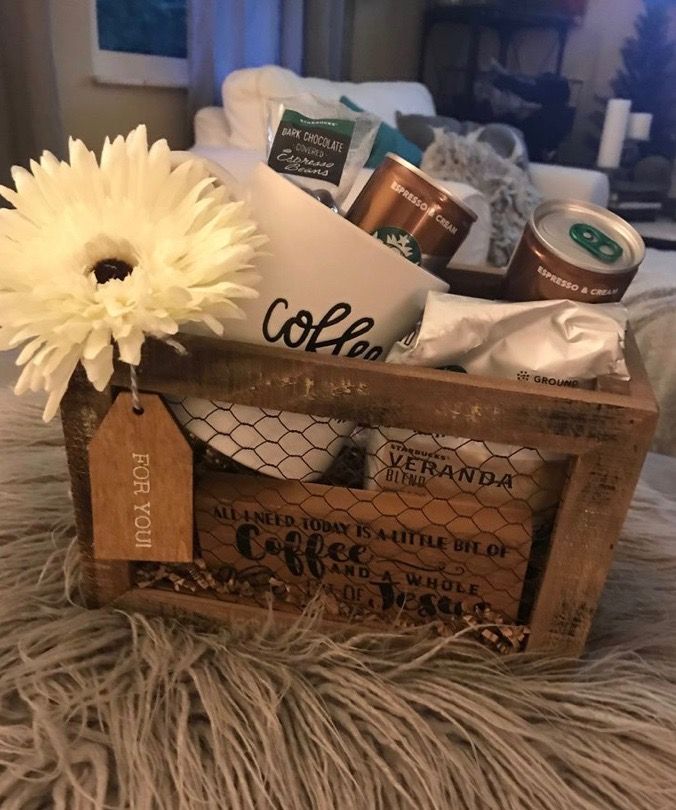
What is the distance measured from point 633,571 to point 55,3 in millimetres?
1510

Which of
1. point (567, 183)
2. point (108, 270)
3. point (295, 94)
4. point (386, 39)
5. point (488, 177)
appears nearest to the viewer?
point (108, 270)

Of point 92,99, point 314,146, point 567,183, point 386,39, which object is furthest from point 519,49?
point 314,146

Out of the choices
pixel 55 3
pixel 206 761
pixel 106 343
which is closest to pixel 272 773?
pixel 206 761

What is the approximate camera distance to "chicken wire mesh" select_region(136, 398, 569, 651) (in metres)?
0.46

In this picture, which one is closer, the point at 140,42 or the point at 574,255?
the point at 574,255

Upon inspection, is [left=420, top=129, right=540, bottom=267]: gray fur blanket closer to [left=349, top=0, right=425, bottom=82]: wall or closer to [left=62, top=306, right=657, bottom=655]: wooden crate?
[left=62, top=306, right=657, bottom=655]: wooden crate

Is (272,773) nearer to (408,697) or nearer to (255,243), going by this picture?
(408,697)

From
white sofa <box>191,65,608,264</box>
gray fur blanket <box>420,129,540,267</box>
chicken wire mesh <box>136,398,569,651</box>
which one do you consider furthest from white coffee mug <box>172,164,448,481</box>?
gray fur blanket <box>420,129,540,267</box>

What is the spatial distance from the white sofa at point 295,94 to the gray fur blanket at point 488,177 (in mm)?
157

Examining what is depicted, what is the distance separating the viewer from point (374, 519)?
18.4 inches

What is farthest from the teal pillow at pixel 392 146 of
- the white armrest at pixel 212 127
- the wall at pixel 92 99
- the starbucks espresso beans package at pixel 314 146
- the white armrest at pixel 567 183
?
the starbucks espresso beans package at pixel 314 146

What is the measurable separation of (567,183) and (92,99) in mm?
1154

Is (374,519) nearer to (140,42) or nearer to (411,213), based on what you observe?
(411,213)

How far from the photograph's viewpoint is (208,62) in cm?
174
